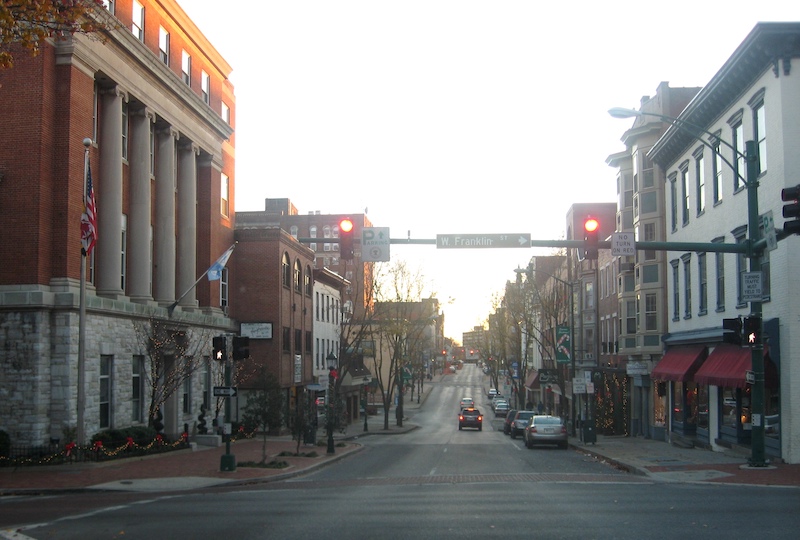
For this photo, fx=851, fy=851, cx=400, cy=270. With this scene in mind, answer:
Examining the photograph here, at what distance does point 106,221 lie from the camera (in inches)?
1214

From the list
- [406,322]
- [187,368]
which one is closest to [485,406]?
[406,322]

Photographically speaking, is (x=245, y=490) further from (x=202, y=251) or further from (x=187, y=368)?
(x=202, y=251)

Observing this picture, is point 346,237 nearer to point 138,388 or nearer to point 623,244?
point 623,244

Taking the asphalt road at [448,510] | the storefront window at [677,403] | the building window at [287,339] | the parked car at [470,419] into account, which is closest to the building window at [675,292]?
the storefront window at [677,403]

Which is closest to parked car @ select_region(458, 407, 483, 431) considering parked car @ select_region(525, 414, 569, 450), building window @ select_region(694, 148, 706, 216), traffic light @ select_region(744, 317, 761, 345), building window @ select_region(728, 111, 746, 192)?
parked car @ select_region(525, 414, 569, 450)

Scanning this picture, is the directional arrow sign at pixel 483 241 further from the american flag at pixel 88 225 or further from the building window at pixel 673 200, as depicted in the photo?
the building window at pixel 673 200

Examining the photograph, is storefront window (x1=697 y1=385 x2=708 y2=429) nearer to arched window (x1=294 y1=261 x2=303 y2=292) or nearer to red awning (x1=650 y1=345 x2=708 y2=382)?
red awning (x1=650 y1=345 x2=708 y2=382)

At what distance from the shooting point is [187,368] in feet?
112

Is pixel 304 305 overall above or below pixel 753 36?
below

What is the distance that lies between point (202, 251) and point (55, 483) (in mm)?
21164

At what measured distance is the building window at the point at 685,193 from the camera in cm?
3578

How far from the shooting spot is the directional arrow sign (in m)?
20.9

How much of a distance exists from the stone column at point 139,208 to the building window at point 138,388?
2.45 m

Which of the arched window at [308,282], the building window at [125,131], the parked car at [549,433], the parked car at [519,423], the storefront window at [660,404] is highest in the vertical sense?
the building window at [125,131]
